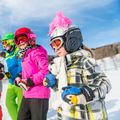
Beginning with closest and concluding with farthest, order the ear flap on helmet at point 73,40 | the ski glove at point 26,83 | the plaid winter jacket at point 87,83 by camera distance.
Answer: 1. the plaid winter jacket at point 87,83
2. the ear flap on helmet at point 73,40
3. the ski glove at point 26,83

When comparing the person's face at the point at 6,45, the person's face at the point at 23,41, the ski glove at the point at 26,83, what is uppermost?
the person's face at the point at 6,45

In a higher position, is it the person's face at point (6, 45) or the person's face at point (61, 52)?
the person's face at point (6, 45)

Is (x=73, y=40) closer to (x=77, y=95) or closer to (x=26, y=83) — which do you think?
(x=77, y=95)

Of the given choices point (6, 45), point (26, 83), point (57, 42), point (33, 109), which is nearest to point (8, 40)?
point (6, 45)

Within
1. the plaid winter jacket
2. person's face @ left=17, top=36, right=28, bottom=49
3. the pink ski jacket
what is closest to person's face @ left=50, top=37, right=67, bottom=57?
the plaid winter jacket

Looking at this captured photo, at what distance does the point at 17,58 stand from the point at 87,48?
1.98m

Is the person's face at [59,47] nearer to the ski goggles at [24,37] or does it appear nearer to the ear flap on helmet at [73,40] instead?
the ear flap on helmet at [73,40]

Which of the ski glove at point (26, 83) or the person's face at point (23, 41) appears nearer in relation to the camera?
the ski glove at point (26, 83)

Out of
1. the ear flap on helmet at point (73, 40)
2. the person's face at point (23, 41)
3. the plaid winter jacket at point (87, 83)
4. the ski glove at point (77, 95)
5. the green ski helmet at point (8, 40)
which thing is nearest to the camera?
the ski glove at point (77, 95)

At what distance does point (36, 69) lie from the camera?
4422 mm

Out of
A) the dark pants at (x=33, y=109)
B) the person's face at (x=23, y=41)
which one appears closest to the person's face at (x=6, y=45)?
the person's face at (x=23, y=41)

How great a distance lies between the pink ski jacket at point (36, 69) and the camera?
4301mm

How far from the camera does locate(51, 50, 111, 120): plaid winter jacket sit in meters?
3.22

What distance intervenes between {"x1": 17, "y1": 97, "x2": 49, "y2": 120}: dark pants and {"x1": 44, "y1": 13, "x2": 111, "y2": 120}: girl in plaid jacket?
0.85 m
